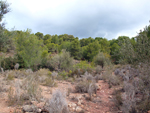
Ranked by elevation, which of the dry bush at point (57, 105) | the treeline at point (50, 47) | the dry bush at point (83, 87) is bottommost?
the dry bush at point (83, 87)

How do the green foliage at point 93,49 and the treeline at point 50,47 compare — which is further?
the green foliage at point 93,49

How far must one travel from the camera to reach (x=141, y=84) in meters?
4.54

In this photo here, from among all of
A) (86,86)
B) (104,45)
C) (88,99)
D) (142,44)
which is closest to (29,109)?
(88,99)

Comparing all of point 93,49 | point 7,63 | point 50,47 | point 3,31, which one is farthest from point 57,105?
point 50,47

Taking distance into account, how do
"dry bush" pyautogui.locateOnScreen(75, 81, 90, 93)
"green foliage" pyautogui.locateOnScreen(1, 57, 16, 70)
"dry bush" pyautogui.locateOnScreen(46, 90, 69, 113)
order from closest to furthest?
"dry bush" pyautogui.locateOnScreen(46, 90, 69, 113), "dry bush" pyautogui.locateOnScreen(75, 81, 90, 93), "green foliage" pyautogui.locateOnScreen(1, 57, 16, 70)

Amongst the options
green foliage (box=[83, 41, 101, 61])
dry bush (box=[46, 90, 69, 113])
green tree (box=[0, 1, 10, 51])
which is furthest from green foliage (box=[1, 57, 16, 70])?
green foliage (box=[83, 41, 101, 61])

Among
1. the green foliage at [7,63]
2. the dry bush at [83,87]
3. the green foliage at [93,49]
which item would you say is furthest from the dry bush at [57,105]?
the green foliage at [93,49]

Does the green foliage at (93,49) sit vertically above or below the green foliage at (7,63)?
above

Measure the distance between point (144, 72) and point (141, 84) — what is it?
0.53m

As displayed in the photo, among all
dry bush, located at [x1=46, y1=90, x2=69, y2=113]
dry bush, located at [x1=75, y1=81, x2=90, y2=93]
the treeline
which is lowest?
dry bush, located at [x1=75, y1=81, x2=90, y2=93]

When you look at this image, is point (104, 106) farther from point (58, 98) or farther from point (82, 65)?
point (82, 65)

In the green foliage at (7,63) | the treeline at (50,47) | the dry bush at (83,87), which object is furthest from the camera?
the green foliage at (7,63)

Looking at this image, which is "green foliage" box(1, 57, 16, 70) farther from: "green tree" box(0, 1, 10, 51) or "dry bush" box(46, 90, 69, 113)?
"dry bush" box(46, 90, 69, 113)

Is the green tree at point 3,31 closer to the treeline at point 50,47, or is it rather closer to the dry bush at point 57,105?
the treeline at point 50,47
